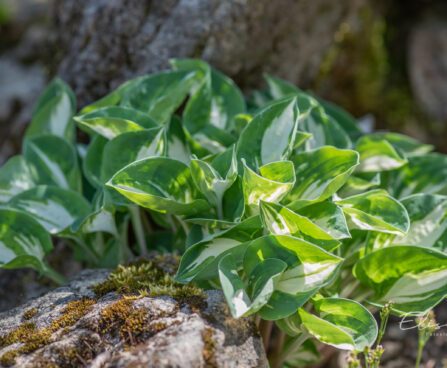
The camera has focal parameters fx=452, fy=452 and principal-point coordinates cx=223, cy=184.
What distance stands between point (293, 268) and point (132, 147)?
0.49 meters

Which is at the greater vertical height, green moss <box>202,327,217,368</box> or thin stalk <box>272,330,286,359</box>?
green moss <box>202,327,217,368</box>

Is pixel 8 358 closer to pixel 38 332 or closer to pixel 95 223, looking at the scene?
pixel 38 332

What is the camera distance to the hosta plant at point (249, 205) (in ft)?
3.01

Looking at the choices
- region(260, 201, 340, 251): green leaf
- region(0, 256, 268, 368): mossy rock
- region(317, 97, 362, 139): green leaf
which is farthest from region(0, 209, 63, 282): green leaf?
region(317, 97, 362, 139): green leaf

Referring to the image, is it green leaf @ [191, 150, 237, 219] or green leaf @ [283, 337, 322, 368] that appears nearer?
green leaf @ [191, 150, 237, 219]

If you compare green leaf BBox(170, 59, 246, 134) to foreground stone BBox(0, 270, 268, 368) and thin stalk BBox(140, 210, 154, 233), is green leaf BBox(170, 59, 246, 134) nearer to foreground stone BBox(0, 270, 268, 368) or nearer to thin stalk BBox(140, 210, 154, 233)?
thin stalk BBox(140, 210, 154, 233)

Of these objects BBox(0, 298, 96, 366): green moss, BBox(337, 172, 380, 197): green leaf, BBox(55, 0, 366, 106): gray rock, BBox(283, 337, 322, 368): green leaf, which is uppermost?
BBox(55, 0, 366, 106): gray rock

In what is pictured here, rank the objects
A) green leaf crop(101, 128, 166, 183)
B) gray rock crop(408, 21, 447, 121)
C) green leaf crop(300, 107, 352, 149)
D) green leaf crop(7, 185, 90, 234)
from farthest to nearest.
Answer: gray rock crop(408, 21, 447, 121) → green leaf crop(300, 107, 352, 149) → green leaf crop(7, 185, 90, 234) → green leaf crop(101, 128, 166, 183)

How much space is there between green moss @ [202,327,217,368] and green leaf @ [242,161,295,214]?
11.3 inches

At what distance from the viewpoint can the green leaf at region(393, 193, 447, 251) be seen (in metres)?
1.13

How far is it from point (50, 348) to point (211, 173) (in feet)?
1.55

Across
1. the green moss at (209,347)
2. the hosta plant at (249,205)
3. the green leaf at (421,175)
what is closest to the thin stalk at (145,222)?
the hosta plant at (249,205)

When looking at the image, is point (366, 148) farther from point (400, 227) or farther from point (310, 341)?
point (310, 341)

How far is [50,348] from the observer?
34.7 inches
